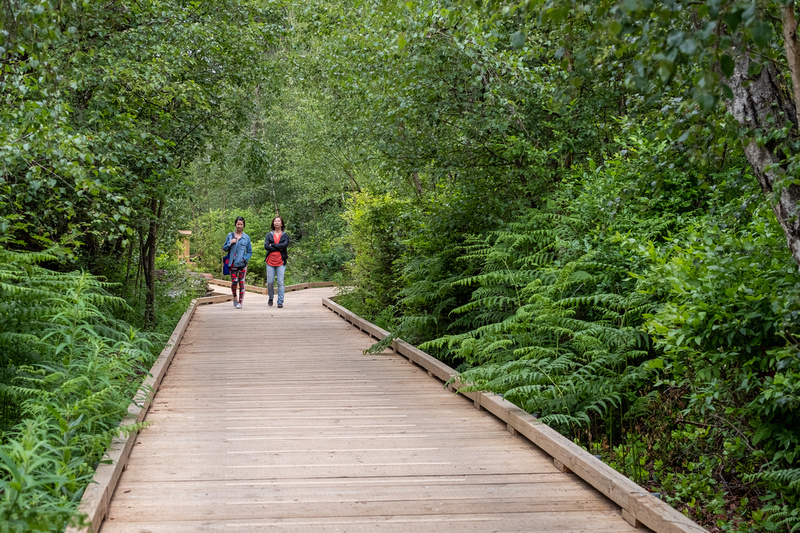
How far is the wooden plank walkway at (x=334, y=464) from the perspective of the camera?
13.0 feet

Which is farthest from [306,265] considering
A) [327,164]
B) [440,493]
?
[440,493]

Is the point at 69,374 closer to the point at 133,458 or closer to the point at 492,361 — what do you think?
the point at 133,458

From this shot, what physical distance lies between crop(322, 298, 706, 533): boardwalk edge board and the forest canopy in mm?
212

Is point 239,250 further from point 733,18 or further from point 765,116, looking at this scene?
point 733,18

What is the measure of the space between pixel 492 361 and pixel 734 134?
375cm

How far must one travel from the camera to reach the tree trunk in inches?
148

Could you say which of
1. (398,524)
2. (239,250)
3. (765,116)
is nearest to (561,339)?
(765,116)

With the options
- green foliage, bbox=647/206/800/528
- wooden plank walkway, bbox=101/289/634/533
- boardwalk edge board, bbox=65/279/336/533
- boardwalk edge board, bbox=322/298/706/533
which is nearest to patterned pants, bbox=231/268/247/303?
wooden plank walkway, bbox=101/289/634/533

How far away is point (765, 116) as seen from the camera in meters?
3.98

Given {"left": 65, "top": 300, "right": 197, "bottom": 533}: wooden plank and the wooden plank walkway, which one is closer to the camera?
{"left": 65, "top": 300, "right": 197, "bottom": 533}: wooden plank

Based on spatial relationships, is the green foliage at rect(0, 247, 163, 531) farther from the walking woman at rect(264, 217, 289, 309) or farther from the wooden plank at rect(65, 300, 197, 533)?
the walking woman at rect(264, 217, 289, 309)

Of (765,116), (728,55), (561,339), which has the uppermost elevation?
(765,116)

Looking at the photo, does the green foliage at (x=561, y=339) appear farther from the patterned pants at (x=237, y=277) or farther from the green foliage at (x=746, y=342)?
the patterned pants at (x=237, y=277)

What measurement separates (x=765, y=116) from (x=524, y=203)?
19.1 feet
